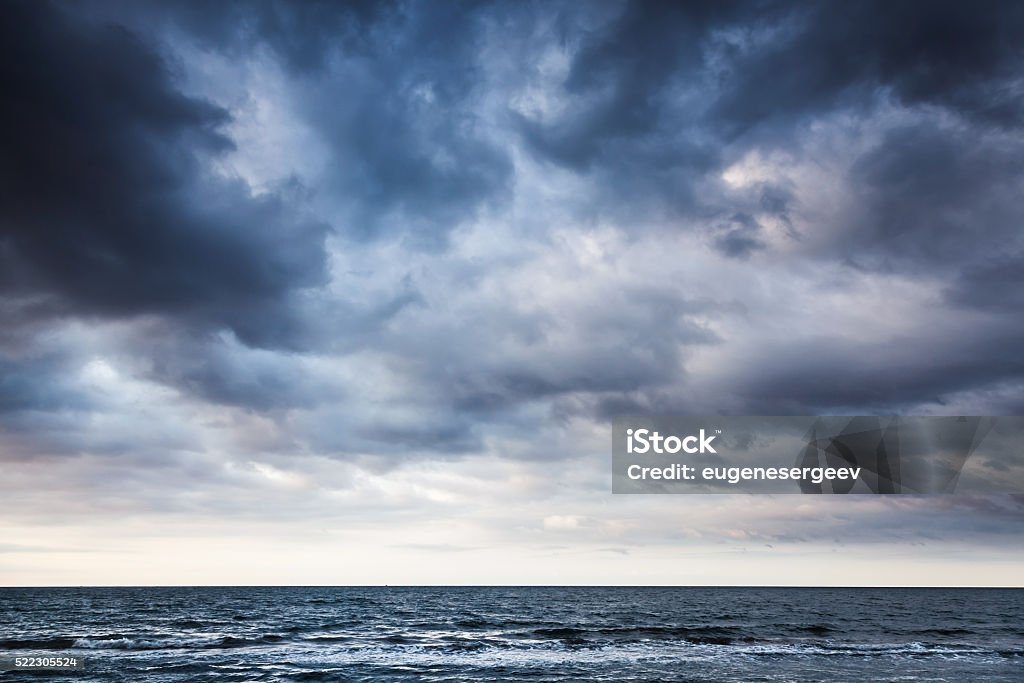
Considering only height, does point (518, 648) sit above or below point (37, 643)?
above

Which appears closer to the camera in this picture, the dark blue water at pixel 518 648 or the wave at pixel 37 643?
the dark blue water at pixel 518 648

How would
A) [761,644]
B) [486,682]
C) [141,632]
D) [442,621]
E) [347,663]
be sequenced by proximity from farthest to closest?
[442,621] → [141,632] → [761,644] → [347,663] → [486,682]

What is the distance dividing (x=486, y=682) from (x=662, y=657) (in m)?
14.3

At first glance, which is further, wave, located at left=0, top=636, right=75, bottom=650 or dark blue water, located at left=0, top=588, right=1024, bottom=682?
wave, located at left=0, top=636, right=75, bottom=650

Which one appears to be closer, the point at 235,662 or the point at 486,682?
the point at 486,682

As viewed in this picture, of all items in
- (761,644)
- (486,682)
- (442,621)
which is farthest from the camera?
(442,621)

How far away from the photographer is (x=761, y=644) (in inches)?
1976

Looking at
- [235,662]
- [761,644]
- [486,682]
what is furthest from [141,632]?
[761,644]

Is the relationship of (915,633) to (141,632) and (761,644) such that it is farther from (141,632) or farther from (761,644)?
(141,632)

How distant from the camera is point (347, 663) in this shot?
131ft

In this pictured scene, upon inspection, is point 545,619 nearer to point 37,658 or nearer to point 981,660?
point 981,660

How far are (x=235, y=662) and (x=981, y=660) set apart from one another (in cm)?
4777

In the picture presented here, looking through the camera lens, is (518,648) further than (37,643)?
No

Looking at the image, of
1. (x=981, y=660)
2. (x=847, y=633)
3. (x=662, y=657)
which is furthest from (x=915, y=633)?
(x=662, y=657)
